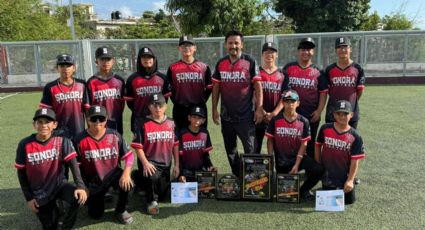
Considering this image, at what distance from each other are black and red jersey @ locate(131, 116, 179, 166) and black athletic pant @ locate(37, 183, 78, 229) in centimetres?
94

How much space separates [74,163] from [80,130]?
771mm

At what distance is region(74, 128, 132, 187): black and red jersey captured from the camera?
4164 mm

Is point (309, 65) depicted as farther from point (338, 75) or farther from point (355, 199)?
point (355, 199)

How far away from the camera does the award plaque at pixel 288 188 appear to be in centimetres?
447

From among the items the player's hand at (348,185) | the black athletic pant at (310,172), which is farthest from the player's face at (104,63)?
the player's hand at (348,185)

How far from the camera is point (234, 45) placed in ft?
15.8

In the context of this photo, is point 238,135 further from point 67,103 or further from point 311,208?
point 67,103

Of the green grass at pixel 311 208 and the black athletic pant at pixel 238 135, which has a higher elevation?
the black athletic pant at pixel 238 135

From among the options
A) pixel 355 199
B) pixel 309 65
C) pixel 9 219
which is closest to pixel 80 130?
pixel 9 219

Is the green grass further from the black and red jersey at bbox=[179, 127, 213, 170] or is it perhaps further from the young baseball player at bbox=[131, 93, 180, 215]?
the black and red jersey at bbox=[179, 127, 213, 170]

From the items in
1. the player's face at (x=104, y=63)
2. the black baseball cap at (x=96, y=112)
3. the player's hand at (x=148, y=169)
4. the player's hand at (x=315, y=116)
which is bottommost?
the player's hand at (x=148, y=169)

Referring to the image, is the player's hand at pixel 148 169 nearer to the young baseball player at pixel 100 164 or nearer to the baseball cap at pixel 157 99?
the young baseball player at pixel 100 164

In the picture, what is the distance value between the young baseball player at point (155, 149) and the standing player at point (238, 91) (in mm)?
807

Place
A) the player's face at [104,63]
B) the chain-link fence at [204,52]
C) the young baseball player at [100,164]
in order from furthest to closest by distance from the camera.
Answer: the chain-link fence at [204,52], the player's face at [104,63], the young baseball player at [100,164]
